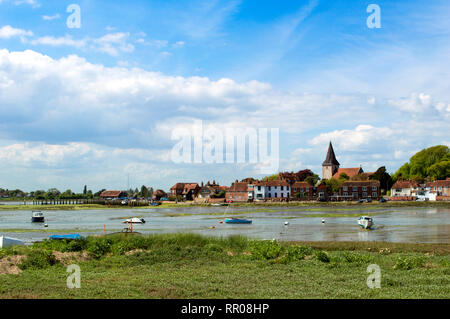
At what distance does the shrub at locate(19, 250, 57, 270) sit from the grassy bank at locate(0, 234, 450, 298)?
0.03 meters

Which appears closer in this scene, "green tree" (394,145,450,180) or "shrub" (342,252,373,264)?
"shrub" (342,252,373,264)

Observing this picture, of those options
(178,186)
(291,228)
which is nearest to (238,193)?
(178,186)

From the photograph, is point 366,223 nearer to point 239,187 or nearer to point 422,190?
point 422,190

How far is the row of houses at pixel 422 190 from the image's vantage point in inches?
5295

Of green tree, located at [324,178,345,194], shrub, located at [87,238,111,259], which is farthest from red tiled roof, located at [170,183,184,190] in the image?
shrub, located at [87,238,111,259]

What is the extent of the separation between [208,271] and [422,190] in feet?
463

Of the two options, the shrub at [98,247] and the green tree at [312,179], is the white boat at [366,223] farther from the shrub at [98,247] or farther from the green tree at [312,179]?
the green tree at [312,179]

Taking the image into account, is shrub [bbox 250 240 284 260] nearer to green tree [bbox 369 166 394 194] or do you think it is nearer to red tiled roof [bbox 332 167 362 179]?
green tree [bbox 369 166 394 194]

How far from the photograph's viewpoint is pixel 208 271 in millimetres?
20359

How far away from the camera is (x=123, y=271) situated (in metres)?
20.5

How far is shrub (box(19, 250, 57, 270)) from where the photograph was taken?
69.3 ft

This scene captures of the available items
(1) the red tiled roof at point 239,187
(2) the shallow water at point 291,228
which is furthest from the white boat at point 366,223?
(1) the red tiled roof at point 239,187
